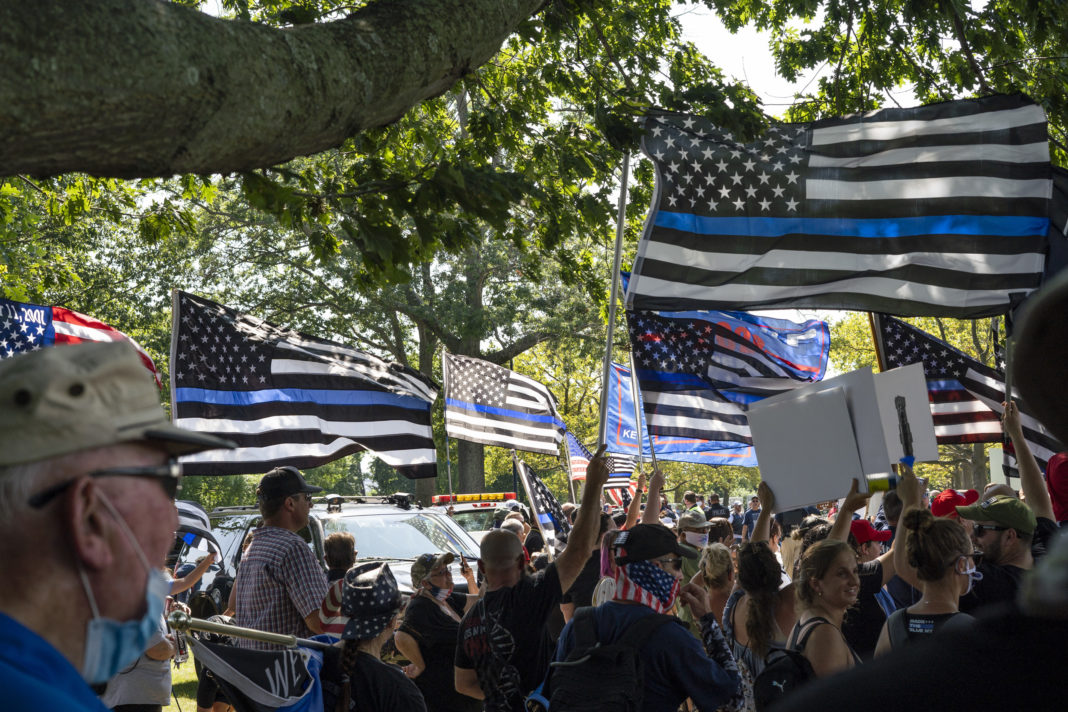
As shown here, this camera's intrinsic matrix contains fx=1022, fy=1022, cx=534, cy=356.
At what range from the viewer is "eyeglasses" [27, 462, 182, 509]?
5.34ft

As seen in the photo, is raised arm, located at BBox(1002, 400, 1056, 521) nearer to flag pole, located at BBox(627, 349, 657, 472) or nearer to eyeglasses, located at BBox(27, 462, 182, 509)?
flag pole, located at BBox(627, 349, 657, 472)

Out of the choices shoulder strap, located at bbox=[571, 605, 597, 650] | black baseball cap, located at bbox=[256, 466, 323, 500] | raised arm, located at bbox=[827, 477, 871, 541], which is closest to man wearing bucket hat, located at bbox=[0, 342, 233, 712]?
shoulder strap, located at bbox=[571, 605, 597, 650]

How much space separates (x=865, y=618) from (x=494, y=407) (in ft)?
31.5

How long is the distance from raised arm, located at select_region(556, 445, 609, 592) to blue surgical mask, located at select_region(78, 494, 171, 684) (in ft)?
11.5

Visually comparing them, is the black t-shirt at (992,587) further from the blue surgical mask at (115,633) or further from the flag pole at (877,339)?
the blue surgical mask at (115,633)

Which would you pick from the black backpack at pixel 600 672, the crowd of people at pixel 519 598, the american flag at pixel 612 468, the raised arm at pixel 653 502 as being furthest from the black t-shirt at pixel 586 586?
the black backpack at pixel 600 672

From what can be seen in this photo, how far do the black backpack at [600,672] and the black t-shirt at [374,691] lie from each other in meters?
0.65

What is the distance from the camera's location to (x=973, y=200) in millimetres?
7578

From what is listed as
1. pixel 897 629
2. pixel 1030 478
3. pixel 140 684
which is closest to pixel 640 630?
pixel 897 629

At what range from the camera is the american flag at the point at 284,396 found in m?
9.41

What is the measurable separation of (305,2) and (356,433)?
4.53 meters

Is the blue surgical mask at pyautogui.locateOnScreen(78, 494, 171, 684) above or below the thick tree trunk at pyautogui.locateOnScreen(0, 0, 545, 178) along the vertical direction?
below

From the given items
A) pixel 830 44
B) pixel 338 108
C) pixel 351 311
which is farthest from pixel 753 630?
pixel 351 311

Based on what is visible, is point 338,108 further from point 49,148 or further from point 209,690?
point 209,690
